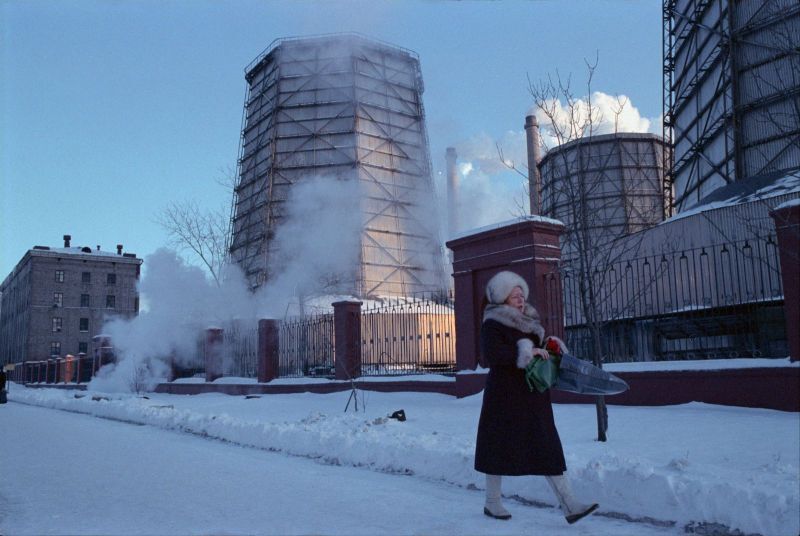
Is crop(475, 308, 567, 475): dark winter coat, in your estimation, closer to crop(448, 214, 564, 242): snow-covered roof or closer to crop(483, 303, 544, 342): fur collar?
crop(483, 303, 544, 342): fur collar

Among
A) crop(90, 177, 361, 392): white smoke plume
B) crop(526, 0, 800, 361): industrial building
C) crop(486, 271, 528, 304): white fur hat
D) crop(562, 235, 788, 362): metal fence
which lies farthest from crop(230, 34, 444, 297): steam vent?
crop(486, 271, 528, 304): white fur hat

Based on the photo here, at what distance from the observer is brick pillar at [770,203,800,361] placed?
7023 millimetres

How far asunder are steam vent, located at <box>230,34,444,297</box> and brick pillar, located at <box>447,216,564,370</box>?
27336 millimetres

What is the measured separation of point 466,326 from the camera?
11.7 meters

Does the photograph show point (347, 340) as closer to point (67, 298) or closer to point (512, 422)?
point (512, 422)

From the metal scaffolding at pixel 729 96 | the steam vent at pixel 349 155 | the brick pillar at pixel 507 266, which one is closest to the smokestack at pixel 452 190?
the steam vent at pixel 349 155

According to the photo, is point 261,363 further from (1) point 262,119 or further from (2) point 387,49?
(2) point 387,49

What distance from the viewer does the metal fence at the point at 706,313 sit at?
10.2m

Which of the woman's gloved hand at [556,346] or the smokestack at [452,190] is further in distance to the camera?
the smokestack at [452,190]

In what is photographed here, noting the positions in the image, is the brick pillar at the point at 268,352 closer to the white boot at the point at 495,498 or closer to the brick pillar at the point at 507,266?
the brick pillar at the point at 507,266

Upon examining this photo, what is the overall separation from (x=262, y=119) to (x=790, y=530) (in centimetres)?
4405

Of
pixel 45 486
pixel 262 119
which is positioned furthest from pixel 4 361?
pixel 45 486

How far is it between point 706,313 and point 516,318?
10.5m

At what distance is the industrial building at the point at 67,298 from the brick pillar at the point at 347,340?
5711 cm
